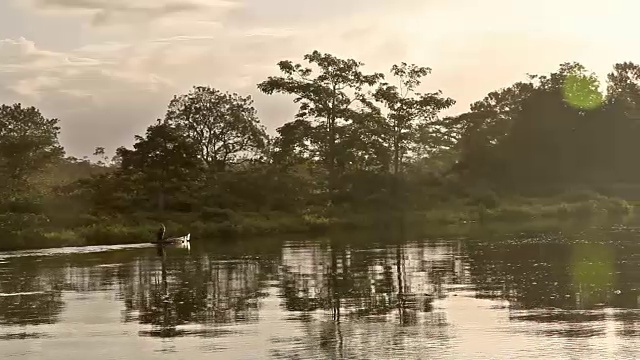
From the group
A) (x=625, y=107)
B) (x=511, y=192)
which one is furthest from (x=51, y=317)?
(x=625, y=107)

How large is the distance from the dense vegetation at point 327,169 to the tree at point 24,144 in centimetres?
11

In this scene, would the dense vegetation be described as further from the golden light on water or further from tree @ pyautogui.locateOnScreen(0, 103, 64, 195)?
the golden light on water

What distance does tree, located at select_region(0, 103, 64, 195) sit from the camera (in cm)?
7731

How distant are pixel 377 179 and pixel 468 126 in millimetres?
35286

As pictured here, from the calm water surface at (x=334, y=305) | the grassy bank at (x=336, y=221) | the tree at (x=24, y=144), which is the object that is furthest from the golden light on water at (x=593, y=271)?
the tree at (x=24, y=144)

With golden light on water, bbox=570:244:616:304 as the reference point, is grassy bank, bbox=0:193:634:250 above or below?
above

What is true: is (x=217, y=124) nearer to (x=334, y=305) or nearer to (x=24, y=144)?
(x=24, y=144)

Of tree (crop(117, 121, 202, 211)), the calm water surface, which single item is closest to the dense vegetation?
tree (crop(117, 121, 202, 211))

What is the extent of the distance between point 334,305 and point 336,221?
2041 inches

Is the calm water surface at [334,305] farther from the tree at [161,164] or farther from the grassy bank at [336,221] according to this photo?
the tree at [161,164]

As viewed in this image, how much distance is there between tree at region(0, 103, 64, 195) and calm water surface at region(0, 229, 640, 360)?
3764 centimetres

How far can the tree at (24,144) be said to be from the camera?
3044 inches

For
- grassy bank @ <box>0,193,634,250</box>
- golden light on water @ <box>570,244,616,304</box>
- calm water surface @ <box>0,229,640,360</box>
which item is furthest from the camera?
grassy bank @ <box>0,193,634,250</box>

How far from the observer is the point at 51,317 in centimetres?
2267
